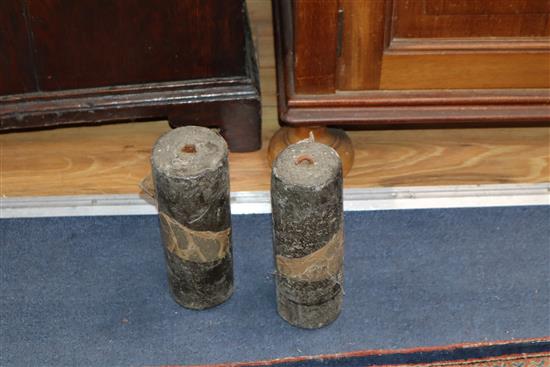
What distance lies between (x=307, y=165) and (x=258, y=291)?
0.34 meters

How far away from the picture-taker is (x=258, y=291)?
5.75ft

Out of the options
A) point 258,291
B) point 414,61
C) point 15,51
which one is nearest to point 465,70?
point 414,61

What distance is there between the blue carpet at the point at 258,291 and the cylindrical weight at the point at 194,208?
0.26 ft

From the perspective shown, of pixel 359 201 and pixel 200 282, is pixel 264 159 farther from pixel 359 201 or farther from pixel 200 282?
pixel 200 282

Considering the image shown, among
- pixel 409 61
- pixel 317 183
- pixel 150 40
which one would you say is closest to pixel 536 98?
pixel 409 61

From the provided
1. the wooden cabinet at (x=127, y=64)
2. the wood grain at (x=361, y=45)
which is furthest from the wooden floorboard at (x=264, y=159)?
the wood grain at (x=361, y=45)

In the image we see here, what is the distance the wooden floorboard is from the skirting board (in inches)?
1.1

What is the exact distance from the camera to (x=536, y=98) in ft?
6.04

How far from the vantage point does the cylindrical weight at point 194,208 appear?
5.01ft

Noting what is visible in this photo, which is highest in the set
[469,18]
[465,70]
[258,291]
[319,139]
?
[469,18]

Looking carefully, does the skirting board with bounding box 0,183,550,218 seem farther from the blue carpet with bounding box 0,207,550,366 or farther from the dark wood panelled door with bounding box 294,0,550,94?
the dark wood panelled door with bounding box 294,0,550,94

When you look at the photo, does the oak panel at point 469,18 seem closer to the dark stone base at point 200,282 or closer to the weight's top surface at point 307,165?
the weight's top surface at point 307,165

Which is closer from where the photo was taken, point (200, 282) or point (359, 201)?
point (200, 282)

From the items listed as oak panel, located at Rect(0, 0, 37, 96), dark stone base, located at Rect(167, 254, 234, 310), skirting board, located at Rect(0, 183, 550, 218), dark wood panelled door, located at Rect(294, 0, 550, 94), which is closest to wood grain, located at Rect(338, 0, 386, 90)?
dark wood panelled door, located at Rect(294, 0, 550, 94)
